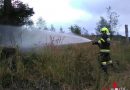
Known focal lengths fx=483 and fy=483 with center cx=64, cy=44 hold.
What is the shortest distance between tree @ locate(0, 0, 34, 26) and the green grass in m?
4.37

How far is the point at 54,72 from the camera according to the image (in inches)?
573

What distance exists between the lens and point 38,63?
1491cm

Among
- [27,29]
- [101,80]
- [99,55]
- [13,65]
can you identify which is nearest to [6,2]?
[27,29]

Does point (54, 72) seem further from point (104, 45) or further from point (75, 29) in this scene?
point (75, 29)

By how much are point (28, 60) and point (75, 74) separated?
1590 mm

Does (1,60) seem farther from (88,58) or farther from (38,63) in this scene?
(88,58)

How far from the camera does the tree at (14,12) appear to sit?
19.8 meters

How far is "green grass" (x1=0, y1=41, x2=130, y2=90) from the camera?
13953 millimetres

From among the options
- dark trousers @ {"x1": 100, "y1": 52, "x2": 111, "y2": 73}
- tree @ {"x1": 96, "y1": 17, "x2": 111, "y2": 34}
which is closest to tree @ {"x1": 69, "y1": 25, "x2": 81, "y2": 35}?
tree @ {"x1": 96, "y1": 17, "x2": 111, "y2": 34}

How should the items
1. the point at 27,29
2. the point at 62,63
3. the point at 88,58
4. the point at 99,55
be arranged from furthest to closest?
the point at 27,29 < the point at 99,55 < the point at 88,58 < the point at 62,63

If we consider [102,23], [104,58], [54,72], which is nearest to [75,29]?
[102,23]

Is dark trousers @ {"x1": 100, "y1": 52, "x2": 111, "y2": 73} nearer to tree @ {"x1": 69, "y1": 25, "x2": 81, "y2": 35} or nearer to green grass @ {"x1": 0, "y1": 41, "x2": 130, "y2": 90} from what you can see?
green grass @ {"x1": 0, "y1": 41, "x2": 130, "y2": 90}

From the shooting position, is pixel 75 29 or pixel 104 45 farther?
pixel 75 29

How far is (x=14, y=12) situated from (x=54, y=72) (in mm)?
6090
